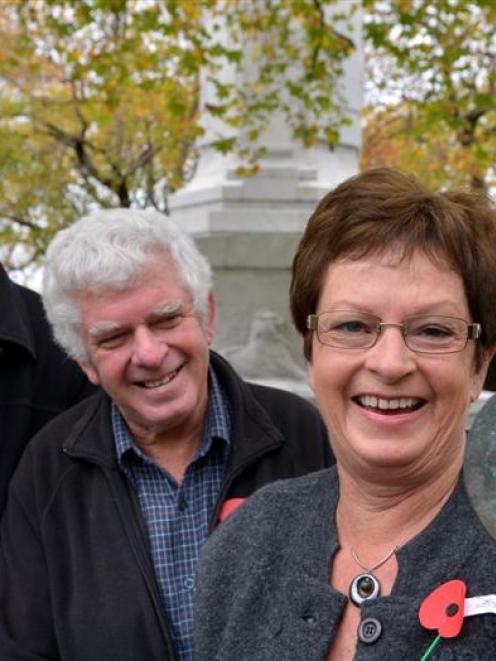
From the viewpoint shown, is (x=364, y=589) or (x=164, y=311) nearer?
(x=364, y=589)

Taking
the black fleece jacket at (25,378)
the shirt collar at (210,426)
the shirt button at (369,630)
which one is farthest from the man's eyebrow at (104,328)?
the shirt button at (369,630)

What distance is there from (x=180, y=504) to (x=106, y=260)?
0.62 metres

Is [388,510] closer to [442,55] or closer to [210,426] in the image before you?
[210,426]

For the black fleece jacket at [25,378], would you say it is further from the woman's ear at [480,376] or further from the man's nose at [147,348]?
the woman's ear at [480,376]

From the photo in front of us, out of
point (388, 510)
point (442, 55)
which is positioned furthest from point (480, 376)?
point (442, 55)

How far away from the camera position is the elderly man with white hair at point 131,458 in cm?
281

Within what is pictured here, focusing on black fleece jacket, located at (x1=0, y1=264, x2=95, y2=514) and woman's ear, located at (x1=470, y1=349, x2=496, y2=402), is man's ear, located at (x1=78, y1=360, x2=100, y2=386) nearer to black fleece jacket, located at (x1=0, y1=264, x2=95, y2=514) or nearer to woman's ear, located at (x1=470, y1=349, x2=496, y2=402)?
black fleece jacket, located at (x1=0, y1=264, x2=95, y2=514)

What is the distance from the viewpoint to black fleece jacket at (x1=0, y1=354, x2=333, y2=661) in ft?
9.12

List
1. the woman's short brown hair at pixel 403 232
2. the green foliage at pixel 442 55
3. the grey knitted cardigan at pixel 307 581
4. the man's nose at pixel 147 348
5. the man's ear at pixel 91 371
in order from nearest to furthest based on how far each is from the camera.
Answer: the grey knitted cardigan at pixel 307 581 < the woman's short brown hair at pixel 403 232 < the man's nose at pixel 147 348 < the man's ear at pixel 91 371 < the green foliage at pixel 442 55

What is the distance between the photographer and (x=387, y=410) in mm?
2111

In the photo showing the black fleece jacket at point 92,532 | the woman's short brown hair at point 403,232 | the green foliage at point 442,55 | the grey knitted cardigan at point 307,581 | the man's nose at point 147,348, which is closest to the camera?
the grey knitted cardigan at point 307,581

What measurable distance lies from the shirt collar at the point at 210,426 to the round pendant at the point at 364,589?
36.8 inches

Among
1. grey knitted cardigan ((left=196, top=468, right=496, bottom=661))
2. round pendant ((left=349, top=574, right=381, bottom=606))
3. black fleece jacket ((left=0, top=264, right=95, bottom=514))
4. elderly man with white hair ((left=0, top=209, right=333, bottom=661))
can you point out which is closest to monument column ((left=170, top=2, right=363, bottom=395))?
black fleece jacket ((left=0, top=264, right=95, bottom=514))

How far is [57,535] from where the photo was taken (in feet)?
9.57
